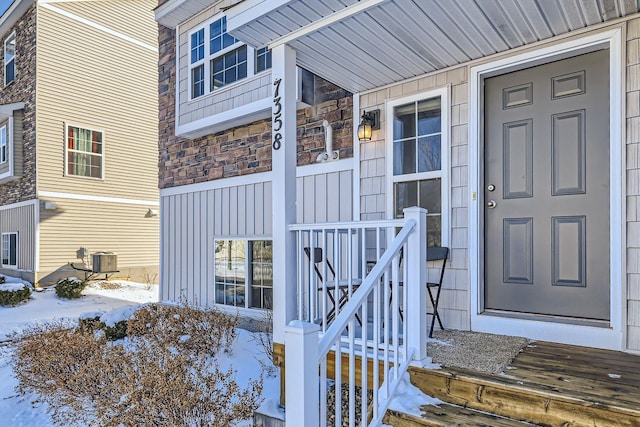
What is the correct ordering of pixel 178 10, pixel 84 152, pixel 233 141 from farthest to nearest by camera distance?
pixel 84 152
pixel 178 10
pixel 233 141

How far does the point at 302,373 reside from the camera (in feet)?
5.91

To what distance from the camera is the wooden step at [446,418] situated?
7.06ft

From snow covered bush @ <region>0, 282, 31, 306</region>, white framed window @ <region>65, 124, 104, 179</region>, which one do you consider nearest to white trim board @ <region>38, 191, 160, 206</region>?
white framed window @ <region>65, 124, 104, 179</region>

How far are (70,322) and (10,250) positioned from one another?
22.6ft

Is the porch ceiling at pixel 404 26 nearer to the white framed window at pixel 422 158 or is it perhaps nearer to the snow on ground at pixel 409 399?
the white framed window at pixel 422 158

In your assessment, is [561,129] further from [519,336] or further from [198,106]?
[198,106]

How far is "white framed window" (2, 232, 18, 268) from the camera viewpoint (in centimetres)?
1131

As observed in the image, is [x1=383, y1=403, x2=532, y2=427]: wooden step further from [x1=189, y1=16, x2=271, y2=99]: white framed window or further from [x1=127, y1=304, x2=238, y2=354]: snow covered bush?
[x1=189, y1=16, x2=271, y2=99]: white framed window

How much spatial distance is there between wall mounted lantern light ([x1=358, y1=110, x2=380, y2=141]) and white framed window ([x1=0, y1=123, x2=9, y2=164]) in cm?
1145

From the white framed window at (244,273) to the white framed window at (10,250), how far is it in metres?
8.31

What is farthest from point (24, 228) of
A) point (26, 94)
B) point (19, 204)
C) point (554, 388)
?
point (554, 388)

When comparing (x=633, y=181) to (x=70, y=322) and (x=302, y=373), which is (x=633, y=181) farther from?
(x=70, y=322)

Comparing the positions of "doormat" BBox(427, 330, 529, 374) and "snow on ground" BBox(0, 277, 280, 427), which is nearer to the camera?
"doormat" BBox(427, 330, 529, 374)

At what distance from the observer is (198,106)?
617 cm
